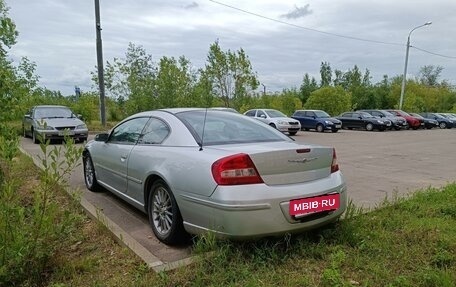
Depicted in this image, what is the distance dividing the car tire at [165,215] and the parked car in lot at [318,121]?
2229 cm

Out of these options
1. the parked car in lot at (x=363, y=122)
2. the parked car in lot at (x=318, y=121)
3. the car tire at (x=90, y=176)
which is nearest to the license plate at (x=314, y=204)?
the car tire at (x=90, y=176)

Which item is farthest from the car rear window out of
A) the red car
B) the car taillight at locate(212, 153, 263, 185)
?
the red car

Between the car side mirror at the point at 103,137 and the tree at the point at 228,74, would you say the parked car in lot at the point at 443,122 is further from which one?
the car side mirror at the point at 103,137

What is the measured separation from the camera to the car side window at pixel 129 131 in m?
4.82

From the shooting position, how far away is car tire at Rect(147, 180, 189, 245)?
370 centimetres

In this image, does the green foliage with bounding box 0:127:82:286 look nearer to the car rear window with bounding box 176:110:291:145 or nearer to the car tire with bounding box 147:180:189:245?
the car tire with bounding box 147:180:189:245

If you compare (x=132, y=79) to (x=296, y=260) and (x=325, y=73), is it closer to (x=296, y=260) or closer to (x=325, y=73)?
(x=296, y=260)

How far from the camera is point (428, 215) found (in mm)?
4590

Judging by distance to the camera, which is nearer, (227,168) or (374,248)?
(227,168)

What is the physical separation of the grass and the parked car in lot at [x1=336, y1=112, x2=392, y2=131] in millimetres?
25350

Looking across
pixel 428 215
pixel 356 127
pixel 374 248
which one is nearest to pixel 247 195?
pixel 374 248

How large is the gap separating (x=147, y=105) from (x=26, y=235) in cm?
1880

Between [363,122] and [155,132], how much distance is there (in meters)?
26.7

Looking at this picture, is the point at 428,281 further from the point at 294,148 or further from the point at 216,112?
the point at 216,112
